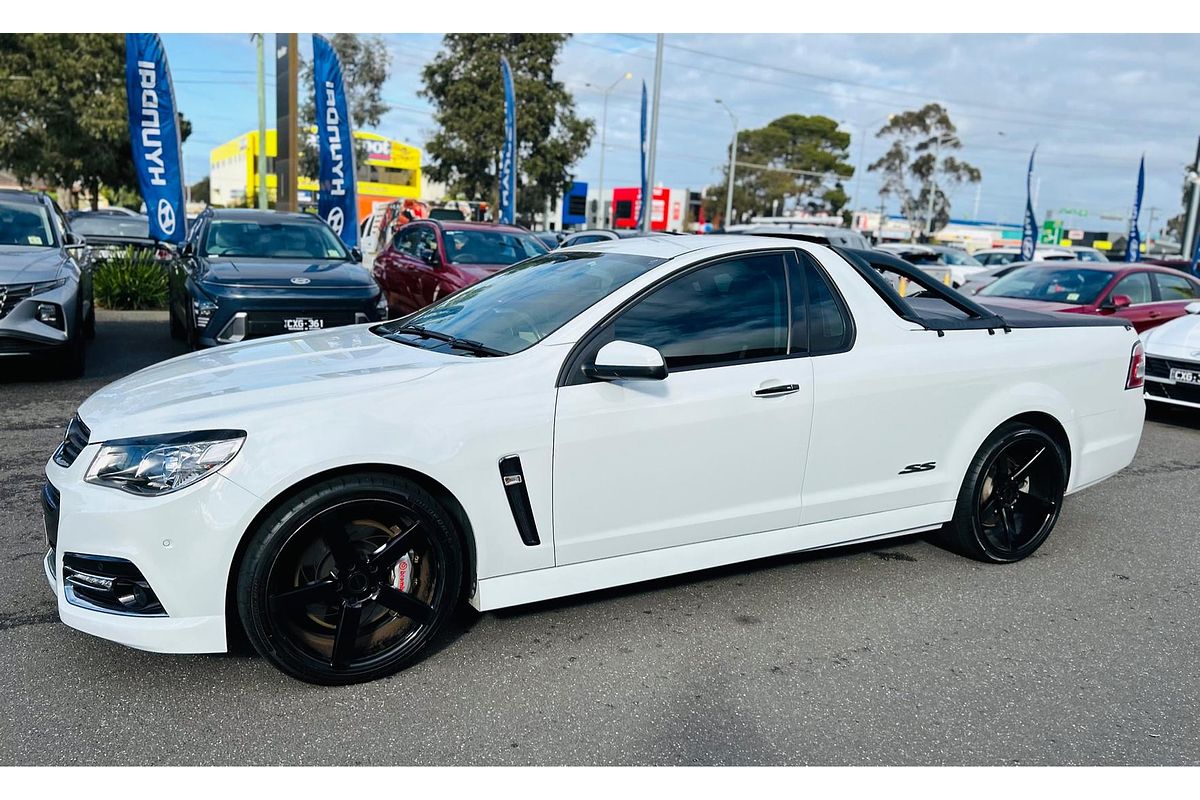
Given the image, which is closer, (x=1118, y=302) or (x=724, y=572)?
(x=724, y=572)

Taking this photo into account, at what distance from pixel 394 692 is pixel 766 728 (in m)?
1.30

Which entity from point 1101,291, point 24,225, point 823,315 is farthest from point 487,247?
point 823,315

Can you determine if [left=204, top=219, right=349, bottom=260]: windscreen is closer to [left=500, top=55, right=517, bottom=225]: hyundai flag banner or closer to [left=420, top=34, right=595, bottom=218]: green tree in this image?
[left=500, top=55, right=517, bottom=225]: hyundai flag banner

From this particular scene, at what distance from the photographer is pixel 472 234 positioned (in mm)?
11648

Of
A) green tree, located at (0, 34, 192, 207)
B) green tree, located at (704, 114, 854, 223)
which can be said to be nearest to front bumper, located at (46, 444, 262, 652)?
green tree, located at (0, 34, 192, 207)

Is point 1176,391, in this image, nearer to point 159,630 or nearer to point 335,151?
point 159,630

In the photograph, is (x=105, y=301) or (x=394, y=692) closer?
(x=394, y=692)

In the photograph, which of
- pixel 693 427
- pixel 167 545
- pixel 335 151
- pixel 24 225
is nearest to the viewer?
pixel 167 545

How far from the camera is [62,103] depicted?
29.2 meters

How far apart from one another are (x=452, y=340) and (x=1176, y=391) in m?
7.67

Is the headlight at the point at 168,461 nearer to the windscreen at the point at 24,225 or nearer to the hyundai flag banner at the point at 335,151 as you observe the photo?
the windscreen at the point at 24,225

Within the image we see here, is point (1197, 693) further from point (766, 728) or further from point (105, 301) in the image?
point (105, 301)

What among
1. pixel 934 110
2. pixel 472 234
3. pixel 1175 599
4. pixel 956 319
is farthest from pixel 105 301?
pixel 934 110

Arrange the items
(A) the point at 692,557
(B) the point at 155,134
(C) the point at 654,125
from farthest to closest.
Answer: (C) the point at 654,125
(B) the point at 155,134
(A) the point at 692,557
